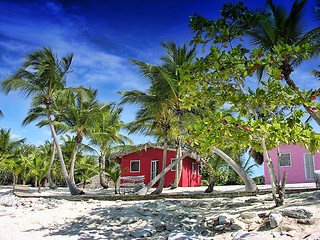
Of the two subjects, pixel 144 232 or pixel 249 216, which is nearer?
pixel 249 216

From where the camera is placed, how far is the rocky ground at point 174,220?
14.3 feet

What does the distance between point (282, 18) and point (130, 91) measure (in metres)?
7.44

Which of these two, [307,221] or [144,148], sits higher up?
[144,148]

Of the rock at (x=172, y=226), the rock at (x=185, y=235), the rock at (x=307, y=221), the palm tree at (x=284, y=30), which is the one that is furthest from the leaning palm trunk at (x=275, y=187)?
the palm tree at (x=284, y=30)

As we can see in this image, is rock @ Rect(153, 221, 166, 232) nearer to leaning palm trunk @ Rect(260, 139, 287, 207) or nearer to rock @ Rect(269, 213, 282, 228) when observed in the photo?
rock @ Rect(269, 213, 282, 228)

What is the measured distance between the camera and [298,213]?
14.6ft

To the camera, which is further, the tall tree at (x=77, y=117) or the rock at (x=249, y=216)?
the tall tree at (x=77, y=117)

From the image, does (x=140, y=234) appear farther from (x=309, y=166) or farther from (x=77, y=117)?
(x=309, y=166)

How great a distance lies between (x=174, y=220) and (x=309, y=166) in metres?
11.9

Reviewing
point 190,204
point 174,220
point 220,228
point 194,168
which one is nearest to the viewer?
point 220,228

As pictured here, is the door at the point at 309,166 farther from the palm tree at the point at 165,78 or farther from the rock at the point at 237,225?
the rock at the point at 237,225

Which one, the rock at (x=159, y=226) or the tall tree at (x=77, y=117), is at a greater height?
the tall tree at (x=77, y=117)

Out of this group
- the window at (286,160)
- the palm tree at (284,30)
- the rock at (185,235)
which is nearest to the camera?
the rock at (185,235)

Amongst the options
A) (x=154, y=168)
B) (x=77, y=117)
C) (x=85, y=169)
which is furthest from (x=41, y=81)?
(x=85, y=169)
